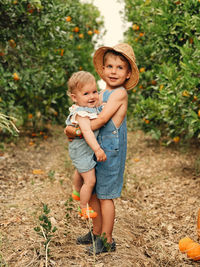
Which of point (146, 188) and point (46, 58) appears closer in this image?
point (146, 188)

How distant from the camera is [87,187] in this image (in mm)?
2469

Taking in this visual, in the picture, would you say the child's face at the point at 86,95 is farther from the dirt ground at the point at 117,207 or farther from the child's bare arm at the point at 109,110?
the dirt ground at the point at 117,207

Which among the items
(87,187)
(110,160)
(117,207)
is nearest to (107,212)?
(87,187)

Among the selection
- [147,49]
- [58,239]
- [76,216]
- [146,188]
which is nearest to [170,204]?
[146,188]

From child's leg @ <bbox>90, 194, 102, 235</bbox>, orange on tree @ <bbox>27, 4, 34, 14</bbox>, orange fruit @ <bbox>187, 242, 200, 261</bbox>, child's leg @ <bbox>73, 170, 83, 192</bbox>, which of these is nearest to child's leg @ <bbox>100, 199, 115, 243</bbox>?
child's leg @ <bbox>90, 194, 102, 235</bbox>

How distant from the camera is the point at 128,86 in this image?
102 inches

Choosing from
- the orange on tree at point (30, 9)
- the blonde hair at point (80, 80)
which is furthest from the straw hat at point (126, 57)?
the orange on tree at point (30, 9)

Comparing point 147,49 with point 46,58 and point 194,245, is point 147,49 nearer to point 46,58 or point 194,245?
point 46,58

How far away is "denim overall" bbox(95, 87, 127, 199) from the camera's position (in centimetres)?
247

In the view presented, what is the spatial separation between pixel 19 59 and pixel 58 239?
11.9ft

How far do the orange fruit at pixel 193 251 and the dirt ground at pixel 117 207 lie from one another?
10 cm

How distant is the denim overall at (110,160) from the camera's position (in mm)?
2469

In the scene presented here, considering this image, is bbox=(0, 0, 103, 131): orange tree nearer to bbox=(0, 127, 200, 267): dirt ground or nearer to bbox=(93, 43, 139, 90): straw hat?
bbox=(0, 127, 200, 267): dirt ground

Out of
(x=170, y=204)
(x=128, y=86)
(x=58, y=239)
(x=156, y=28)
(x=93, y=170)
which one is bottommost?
(x=170, y=204)
